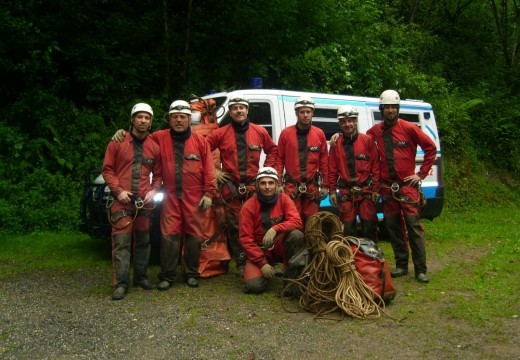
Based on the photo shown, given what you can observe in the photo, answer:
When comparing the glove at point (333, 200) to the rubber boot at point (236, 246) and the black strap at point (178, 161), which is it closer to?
the rubber boot at point (236, 246)

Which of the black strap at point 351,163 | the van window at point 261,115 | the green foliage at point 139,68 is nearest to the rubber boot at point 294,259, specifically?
the black strap at point 351,163

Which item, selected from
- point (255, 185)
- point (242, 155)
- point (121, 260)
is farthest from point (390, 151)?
point (121, 260)

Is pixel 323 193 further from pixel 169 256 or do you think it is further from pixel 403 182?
pixel 169 256

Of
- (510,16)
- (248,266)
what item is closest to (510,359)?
(248,266)

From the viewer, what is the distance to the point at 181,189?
21.1 ft

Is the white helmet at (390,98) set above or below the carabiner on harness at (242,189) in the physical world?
above

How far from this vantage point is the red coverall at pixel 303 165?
22.8 ft

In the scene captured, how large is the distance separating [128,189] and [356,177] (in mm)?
2755

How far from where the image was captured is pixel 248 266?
6.21 meters

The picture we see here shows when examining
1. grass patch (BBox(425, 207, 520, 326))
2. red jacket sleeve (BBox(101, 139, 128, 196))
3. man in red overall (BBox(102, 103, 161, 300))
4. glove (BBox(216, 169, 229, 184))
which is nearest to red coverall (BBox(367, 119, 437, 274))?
grass patch (BBox(425, 207, 520, 326))

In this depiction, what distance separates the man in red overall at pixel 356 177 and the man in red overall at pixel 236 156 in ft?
3.43

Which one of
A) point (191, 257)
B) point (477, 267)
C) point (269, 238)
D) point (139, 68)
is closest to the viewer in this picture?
point (269, 238)

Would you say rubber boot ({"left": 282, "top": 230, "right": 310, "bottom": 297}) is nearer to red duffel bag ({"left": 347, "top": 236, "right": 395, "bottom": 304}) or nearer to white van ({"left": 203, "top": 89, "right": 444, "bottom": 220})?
red duffel bag ({"left": 347, "top": 236, "right": 395, "bottom": 304})

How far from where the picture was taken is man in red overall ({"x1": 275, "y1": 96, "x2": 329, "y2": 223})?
22.7 feet
